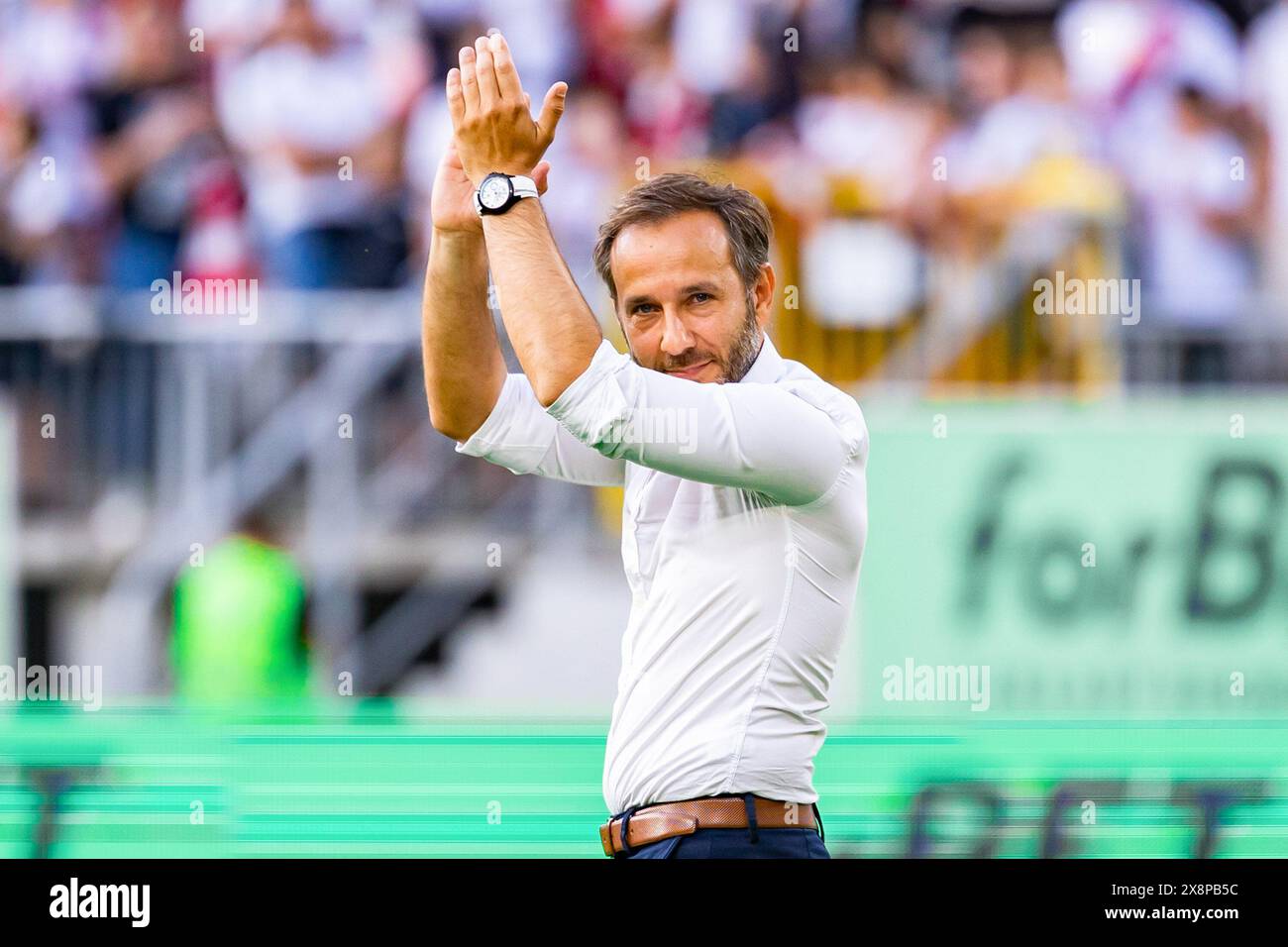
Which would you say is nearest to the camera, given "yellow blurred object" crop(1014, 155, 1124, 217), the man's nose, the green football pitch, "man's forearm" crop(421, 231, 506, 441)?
the man's nose

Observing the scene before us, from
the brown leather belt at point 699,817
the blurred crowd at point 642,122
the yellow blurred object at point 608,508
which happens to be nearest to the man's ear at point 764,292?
the brown leather belt at point 699,817

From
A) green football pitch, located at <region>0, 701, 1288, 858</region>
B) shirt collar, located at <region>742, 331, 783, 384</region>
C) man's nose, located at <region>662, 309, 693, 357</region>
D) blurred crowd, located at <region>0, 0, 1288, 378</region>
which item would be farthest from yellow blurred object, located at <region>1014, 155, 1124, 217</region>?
man's nose, located at <region>662, 309, 693, 357</region>

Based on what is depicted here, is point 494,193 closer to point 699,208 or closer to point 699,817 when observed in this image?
point 699,208

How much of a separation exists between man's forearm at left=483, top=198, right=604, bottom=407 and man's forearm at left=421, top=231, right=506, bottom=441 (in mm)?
325

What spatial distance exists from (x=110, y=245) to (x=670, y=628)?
220 inches

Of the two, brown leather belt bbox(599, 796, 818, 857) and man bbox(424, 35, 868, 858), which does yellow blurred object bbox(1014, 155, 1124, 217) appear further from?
brown leather belt bbox(599, 796, 818, 857)

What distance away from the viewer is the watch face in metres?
2.90

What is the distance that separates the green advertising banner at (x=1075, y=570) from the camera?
6199mm

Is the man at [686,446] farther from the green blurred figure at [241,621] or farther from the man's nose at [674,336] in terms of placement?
the green blurred figure at [241,621]

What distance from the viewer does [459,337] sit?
3.25 metres

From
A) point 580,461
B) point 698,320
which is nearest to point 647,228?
point 698,320

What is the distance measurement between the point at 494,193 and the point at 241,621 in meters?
4.16

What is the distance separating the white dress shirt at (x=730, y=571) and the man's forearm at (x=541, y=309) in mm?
29

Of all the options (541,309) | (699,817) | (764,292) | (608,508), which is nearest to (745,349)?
(764,292)
